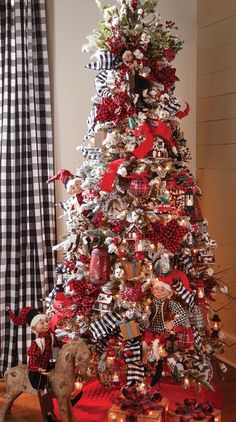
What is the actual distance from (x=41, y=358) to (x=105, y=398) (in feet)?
1.83

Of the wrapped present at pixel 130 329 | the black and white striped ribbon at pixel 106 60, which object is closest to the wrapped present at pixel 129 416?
the wrapped present at pixel 130 329

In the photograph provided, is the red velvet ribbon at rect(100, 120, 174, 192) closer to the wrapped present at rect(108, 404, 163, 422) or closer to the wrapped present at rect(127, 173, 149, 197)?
the wrapped present at rect(127, 173, 149, 197)

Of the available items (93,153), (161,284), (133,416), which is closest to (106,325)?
(161,284)

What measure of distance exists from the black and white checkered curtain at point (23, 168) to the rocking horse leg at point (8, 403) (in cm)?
62

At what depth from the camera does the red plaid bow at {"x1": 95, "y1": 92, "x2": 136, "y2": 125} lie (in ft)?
9.91

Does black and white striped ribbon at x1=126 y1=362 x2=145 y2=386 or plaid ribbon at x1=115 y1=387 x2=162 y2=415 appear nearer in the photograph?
plaid ribbon at x1=115 y1=387 x2=162 y2=415

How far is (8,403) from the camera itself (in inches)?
117

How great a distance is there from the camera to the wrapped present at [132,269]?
3.00 m

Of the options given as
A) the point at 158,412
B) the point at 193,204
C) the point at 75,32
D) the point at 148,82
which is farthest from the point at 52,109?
the point at 158,412

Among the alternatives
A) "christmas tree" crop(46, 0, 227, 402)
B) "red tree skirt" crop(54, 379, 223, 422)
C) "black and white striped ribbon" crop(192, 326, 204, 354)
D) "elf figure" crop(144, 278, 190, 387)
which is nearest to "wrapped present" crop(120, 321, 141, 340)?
"christmas tree" crop(46, 0, 227, 402)

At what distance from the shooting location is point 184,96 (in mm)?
3988

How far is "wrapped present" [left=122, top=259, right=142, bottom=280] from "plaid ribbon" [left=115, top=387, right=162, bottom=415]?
0.56 metres

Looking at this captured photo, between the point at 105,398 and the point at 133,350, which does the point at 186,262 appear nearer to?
the point at 133,350

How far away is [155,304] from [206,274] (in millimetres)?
378
